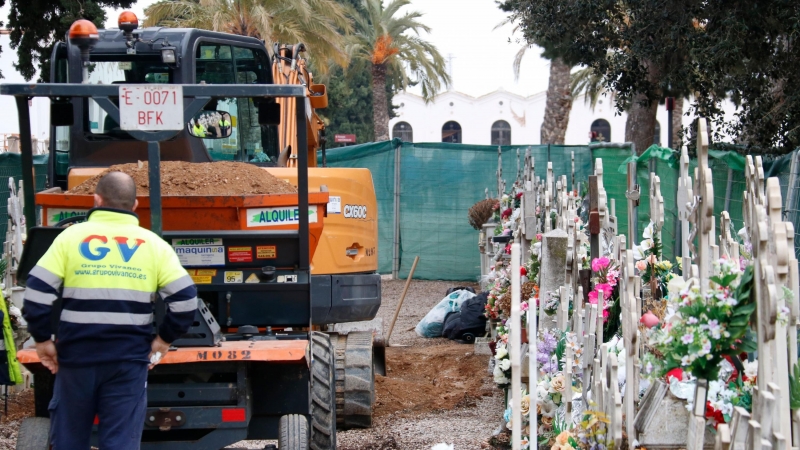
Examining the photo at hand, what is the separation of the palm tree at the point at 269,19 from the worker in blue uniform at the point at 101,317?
608 inches

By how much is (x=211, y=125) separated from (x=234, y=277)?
5.87 ft

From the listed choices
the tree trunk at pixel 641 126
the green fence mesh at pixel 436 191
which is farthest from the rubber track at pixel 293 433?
the tree trunk at pixel 641 126

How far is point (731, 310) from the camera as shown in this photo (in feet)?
11.4

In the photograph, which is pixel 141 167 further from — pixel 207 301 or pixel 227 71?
pixel 227 71

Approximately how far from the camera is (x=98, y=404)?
4.44 meters

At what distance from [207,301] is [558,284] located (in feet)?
7.89

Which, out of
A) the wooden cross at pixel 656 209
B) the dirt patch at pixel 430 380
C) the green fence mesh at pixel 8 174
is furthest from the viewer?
the green fence mesh at pixel 8 174

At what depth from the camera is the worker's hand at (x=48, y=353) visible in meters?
4.37

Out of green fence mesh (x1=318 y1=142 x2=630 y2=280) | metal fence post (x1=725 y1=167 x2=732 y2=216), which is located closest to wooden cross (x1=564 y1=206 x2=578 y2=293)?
metal fence post (x1=725 y1=167 x2=732 y2=216)

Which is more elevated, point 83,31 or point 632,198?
point 83,31

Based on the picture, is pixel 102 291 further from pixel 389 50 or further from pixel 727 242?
pixel 389 50

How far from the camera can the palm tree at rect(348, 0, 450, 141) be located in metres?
31.3

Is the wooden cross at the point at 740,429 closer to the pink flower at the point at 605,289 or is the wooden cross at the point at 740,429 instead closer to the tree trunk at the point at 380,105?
the pink flower at the point at 605,289

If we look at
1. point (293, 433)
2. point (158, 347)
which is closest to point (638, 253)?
point (293, 433)
